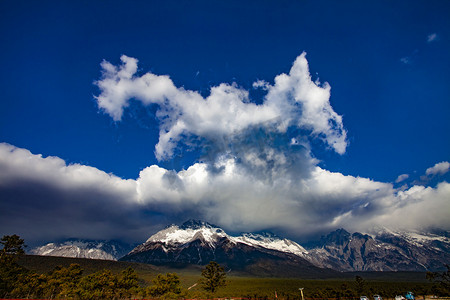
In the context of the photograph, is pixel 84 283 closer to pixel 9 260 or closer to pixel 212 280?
pixel 9 260

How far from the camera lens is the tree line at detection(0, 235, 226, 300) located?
326 ft

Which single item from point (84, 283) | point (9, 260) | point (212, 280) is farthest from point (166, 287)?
point (9, 260)

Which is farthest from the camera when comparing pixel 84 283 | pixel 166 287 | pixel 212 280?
pixel 84 283

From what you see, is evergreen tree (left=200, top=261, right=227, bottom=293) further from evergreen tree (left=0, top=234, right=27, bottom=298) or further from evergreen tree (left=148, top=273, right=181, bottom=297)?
evergreen tree (left=0, top=234, right=27, bottom=298)

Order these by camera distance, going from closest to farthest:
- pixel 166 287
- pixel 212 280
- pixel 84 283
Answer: pixel 212 280
pixel 166 287
pixel 84 283

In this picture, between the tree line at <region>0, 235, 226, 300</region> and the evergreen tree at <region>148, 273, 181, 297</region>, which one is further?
the evergreen tree at <region>148, 273, 181, 297</region>

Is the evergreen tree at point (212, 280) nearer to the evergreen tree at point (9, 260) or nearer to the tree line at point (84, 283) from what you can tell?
the tree line at point (84, 283)

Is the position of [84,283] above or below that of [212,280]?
below

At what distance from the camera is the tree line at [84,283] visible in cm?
9931

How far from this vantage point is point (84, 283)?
114 m

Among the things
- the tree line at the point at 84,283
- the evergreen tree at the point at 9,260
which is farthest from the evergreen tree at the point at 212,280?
the evergreen tree at the point at 9,260

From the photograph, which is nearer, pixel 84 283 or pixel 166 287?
pixel 166 287

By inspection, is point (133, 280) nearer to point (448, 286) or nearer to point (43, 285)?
point (43, 285)

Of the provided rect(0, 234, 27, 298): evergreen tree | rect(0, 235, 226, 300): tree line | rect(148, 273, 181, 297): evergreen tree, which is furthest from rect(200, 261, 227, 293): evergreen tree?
rect(0, 234, 27, 298): evergreen tree
